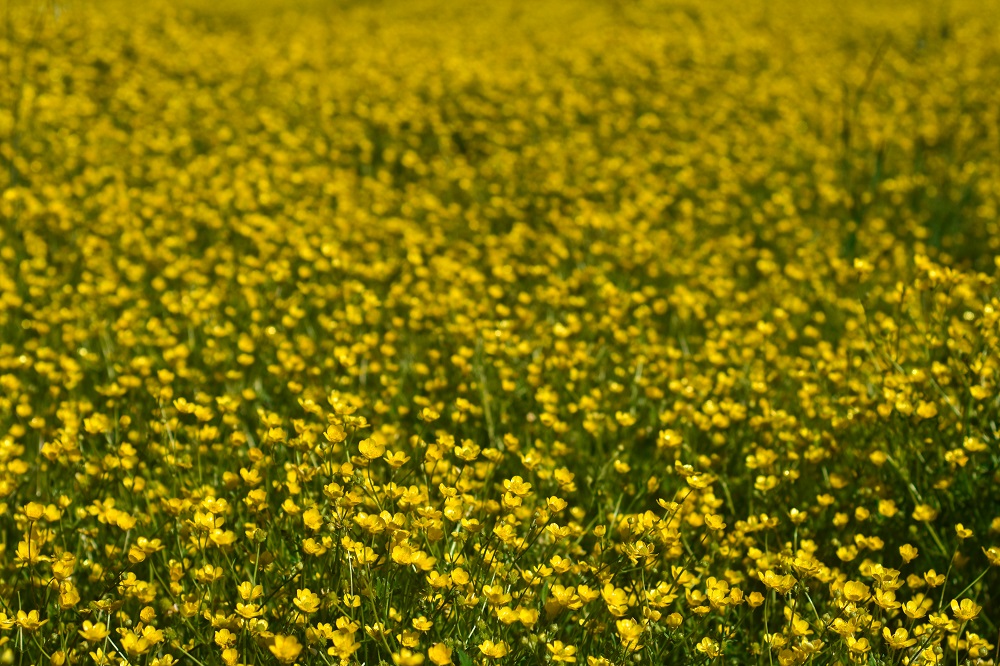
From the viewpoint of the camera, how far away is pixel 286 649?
6.88 ft

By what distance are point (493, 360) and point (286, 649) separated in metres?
1.97

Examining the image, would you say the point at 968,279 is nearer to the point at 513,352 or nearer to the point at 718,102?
the point at 513,352

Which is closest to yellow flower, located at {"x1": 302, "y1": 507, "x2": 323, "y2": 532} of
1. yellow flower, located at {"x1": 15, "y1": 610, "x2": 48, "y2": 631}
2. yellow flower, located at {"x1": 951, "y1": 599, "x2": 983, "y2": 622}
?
yellow flower, located at {"x1": 15, "y1": 610, "x2": 48, "y2": 631}


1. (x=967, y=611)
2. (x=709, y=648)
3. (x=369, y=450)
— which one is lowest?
(x=709, y=648)

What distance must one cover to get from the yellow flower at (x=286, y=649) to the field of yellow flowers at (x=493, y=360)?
0.21 ft

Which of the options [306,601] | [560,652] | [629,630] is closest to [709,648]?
[629,630]

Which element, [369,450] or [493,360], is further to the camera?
[493,360]

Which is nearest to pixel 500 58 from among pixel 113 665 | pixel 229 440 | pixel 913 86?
pixel 913 86

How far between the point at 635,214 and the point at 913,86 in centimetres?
448

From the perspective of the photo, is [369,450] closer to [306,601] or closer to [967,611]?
[306,601]

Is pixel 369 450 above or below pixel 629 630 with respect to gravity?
above

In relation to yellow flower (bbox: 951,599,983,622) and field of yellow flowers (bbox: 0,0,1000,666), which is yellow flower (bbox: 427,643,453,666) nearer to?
field of yellow flowers (bbox: 0,0,1000,666)

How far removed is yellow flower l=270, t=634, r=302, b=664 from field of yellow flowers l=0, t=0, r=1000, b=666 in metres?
0.06

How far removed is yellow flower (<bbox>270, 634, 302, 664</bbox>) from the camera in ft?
6.84
